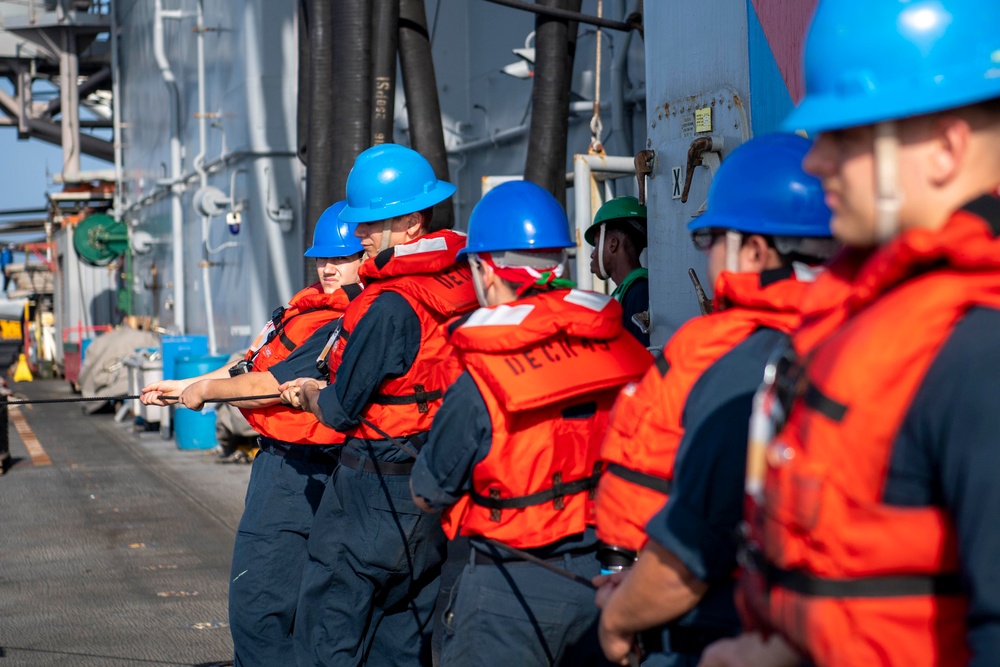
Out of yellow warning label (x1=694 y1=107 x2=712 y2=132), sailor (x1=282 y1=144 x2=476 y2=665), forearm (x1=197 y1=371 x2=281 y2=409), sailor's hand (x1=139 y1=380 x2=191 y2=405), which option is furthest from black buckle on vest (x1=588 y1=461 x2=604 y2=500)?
sailor's hand (x1=139 y1=380 x2=191 y2=405)

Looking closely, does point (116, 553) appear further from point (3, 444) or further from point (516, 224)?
point (516, 224)

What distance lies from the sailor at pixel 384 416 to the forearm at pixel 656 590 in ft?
6.45

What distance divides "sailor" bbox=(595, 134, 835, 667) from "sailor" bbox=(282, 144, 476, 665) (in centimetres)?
180

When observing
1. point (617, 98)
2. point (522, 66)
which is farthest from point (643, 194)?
point (522, 66)

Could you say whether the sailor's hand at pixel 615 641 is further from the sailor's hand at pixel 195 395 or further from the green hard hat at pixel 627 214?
the sailor's hand at pixel 195 395

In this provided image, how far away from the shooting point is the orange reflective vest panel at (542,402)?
2.76 metres

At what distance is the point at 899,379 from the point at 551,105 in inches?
238

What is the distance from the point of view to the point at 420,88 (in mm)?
8016

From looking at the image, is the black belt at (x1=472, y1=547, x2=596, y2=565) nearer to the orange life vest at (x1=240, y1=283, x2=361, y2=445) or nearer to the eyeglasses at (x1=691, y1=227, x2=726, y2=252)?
the eyeglasses at (x1=691, y1=227, x2=726, y2=252)

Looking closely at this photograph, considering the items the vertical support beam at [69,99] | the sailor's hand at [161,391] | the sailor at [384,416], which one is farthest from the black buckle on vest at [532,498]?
the vertical support beam at [69,99]

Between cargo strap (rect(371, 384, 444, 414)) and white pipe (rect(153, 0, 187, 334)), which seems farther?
white pipe (rect(153, 0, 187, 334))

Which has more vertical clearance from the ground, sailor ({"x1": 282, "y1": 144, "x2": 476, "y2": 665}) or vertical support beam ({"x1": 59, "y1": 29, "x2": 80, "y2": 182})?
vertical support beam ({"x1": 59, "y1": 29, "x2": 80, "y2": 182})

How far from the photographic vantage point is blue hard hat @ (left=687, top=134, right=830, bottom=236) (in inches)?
84.5

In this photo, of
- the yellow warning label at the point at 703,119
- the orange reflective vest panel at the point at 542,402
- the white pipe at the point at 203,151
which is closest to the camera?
the orange reflective vest panel at the point at 542,402
